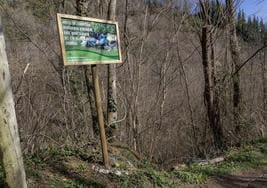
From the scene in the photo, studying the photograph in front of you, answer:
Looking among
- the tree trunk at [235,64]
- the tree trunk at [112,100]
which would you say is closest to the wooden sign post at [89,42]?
the tree trunk at [112,100]

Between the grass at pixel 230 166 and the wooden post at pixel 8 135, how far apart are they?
3123 mm

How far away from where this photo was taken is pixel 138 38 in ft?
41.4

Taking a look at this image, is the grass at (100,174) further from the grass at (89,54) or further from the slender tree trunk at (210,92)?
the slender tree trunk at (210,92)

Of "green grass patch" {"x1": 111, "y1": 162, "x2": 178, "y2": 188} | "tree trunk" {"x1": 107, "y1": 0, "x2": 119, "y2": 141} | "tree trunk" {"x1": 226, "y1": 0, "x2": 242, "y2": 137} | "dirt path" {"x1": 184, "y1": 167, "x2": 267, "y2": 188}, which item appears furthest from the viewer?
"tree trunk" {"x1": 226, "y1": 0, "x2": 242, "y2": 137}

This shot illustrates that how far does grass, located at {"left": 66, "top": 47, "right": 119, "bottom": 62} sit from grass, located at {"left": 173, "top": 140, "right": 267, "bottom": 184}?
6.84 feet

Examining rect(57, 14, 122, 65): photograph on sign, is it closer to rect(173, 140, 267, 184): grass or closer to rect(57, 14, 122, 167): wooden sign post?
rect(57, 14, 122, 167): wooden sign post

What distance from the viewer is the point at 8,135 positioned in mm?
3625

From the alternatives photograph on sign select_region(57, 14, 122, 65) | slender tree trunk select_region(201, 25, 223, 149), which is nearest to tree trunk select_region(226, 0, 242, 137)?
slender tree trunk select_region(201, 25, 223, 149)

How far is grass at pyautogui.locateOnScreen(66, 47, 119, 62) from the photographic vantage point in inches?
203

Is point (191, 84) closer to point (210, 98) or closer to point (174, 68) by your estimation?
point (174, 68)

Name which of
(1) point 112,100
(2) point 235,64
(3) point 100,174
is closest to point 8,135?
(3) point 100,174

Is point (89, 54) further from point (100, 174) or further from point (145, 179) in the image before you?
point (145, 179)

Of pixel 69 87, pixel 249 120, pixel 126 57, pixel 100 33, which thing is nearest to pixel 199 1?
pixel 126 57

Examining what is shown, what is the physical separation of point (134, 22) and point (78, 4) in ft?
18.8
